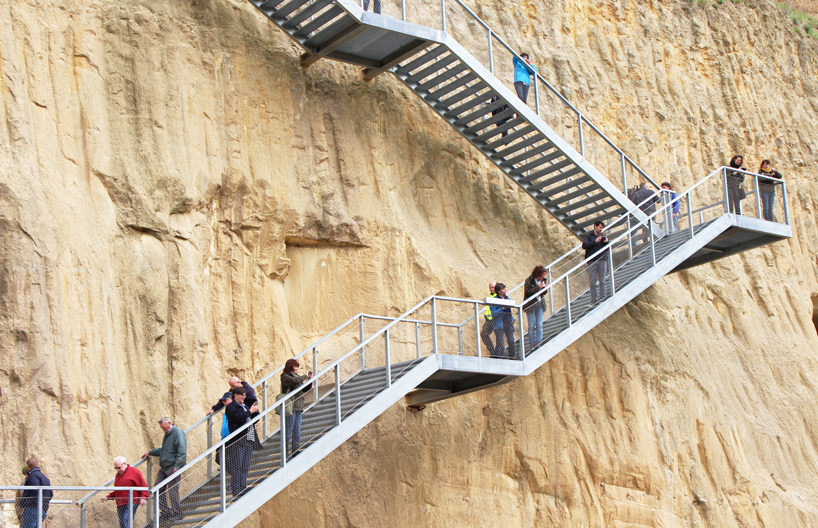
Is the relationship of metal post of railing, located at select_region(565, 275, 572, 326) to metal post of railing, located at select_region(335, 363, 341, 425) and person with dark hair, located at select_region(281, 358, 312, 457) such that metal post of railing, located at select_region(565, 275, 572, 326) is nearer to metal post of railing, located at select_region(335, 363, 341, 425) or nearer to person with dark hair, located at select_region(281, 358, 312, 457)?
metal post of railing, located at select_region(335, 363, 341, 425)

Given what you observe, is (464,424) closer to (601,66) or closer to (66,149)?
(66,149)

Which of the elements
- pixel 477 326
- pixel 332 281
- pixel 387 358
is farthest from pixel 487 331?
pixel 332 281

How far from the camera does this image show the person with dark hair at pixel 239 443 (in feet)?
37.0

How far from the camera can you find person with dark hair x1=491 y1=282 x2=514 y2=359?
45.2ft

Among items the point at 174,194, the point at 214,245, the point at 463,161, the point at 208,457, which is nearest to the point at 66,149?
the point at 174,194

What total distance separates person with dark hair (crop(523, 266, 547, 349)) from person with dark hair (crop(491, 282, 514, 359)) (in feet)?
1.26

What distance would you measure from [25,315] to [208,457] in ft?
11.9

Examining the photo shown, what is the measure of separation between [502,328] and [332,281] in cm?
370

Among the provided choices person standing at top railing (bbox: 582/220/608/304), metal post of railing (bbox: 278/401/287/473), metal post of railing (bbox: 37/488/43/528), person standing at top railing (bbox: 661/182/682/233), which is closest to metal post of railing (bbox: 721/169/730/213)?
person standing at top railing (bbox: 661/182/682/233)

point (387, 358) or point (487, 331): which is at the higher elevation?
point (487, 331)

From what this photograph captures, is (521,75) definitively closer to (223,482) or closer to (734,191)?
(734,191)

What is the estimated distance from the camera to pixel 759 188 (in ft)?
57.5

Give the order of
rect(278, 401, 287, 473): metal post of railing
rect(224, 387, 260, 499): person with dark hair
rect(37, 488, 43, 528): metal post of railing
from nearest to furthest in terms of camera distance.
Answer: rect(37, 488, 43, 528): metal post of railing → rect(224, 387, 260, 499): person with dark hair → rect(278, 401, 287, 473): metal post of railing

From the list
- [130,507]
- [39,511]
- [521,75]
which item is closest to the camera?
[39,511]
